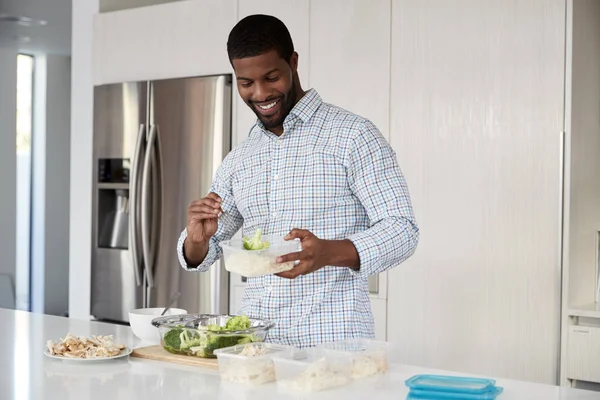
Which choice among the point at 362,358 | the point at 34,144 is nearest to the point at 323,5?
the point at 362,358

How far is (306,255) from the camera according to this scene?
1.84m

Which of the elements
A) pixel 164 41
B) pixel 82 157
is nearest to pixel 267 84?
pixel 164 41

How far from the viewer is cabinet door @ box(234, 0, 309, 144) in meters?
3.74

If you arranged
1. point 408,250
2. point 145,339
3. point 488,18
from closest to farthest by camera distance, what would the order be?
point 408,250, point 145,339, point 488,18

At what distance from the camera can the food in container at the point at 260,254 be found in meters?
1.83

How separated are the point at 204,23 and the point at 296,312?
2.26 meters

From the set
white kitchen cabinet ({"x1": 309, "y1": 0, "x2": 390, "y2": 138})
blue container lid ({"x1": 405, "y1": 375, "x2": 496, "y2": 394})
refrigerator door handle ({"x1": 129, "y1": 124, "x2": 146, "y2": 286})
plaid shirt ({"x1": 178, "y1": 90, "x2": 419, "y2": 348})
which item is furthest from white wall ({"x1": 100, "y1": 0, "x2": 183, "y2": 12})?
blue container lid ({"x1": 405, "y1": 375, "x2": 496, "y2": 394})

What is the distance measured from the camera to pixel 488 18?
3.24 m

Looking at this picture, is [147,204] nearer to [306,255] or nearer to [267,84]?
[267,84]

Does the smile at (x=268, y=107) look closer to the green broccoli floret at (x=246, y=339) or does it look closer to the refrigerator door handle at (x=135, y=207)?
the green broccoli floret at (x=246, y=339)

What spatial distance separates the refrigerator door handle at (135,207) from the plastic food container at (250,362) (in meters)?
2.41

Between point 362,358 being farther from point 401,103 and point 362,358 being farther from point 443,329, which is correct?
point 401,103

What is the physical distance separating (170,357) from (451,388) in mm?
736

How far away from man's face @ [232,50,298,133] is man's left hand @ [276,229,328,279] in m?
0.45
